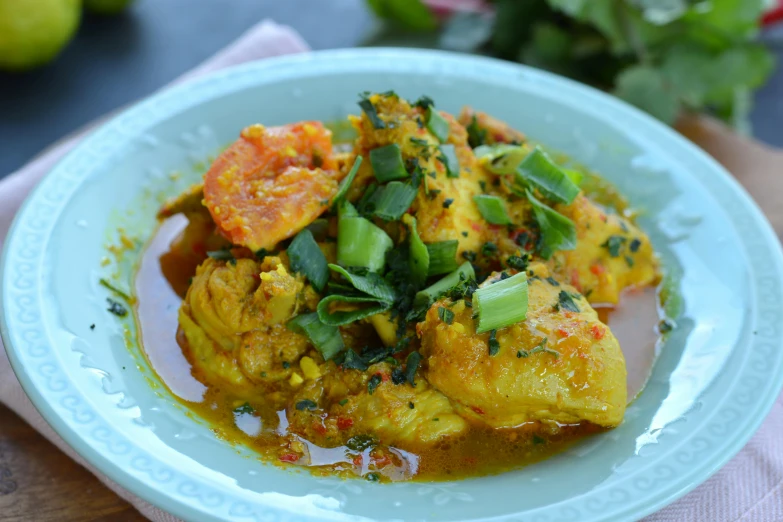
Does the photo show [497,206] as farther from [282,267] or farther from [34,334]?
[34,334]

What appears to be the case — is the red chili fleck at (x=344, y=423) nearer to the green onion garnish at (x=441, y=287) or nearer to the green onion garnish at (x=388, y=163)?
the green onion garnish at (x=441, y=287)

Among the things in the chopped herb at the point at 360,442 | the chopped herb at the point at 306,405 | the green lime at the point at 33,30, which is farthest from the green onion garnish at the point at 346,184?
the green lime at the point at 33,30

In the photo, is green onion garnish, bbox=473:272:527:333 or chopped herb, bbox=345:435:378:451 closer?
green onion garnish, bbox=473:272:527:333

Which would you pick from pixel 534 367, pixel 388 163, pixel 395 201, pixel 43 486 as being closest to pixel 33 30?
pixel 388 163

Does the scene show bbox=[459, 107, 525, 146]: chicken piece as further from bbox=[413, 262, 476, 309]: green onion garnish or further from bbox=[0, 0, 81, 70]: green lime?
bbox=[0, 0, 81, 70]: green lime

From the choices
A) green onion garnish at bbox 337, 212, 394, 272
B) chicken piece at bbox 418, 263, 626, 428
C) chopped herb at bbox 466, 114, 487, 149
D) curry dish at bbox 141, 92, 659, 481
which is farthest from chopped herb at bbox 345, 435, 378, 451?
chopped herb at bbox 466, 114, 487, 149

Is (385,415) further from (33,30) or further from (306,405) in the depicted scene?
(33,30)

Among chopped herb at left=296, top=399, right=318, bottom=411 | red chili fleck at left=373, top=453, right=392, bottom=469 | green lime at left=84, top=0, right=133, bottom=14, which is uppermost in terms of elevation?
green lime at left=84, top=0, right=133, bottom=14

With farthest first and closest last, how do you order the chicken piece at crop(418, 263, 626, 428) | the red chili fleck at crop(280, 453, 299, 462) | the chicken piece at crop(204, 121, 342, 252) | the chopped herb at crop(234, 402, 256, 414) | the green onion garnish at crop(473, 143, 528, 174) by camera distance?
the green onion garnish at crop(473, 143, 528, 174) < the chicken piece at crop(204, 121, 342, 252) < the chopped herb at crop(234, 402, 256, 414) < the red chili fleck at crop(280, 453, 299, 462) < the chicken piece at crop(418, 263, 626, 428)
